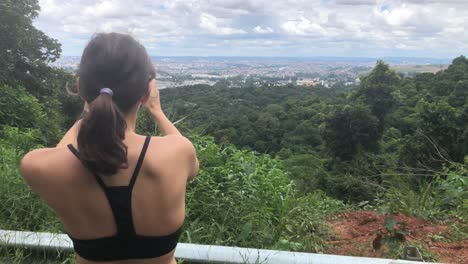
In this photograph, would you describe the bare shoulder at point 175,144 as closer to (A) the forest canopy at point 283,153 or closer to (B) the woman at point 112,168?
(B) the woman at point 112,168

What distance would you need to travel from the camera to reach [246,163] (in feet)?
11.6

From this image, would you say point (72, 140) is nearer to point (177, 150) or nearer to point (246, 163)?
point (177, 150)

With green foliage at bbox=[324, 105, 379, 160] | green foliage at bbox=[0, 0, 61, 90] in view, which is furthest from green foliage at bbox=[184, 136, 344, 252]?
green foliage at bbox=[324, 105, 379, 160]

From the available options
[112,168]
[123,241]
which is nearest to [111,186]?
[112,168]

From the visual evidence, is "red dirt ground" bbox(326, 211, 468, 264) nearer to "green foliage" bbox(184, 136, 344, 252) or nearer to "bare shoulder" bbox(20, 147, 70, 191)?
"green foliage" bbox(184, 136, 344, 252)

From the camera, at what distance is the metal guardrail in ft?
6.86

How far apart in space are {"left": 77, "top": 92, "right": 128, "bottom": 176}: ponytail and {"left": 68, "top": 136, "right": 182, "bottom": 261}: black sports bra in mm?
47

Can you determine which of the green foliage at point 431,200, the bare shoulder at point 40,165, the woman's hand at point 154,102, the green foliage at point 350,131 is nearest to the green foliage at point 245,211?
the green foliage at point 431,200

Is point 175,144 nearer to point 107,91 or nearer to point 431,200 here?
point 107,91

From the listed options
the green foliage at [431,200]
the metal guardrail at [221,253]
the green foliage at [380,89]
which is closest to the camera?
the metal guardrail at [221,253]

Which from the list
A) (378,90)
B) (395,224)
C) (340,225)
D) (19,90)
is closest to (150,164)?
(395,224)

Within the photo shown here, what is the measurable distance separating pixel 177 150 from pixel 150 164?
4.1 inches

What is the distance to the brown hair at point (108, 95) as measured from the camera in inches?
44.4

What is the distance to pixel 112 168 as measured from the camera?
114cm
